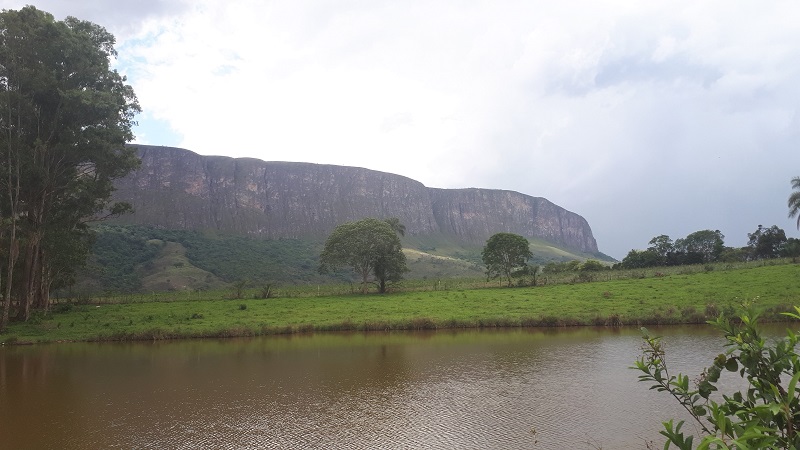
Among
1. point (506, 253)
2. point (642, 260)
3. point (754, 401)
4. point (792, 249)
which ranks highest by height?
point (792, 249)

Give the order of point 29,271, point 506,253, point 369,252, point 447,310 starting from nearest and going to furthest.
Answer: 1. point 29,271
2. point 447,310
3. point 369,252
4. point 506,253

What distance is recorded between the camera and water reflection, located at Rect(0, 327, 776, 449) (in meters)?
13.6

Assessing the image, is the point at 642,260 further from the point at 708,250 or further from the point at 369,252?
the point at 369,252

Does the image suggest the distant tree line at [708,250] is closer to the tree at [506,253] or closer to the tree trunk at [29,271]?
the tree at [506,253]

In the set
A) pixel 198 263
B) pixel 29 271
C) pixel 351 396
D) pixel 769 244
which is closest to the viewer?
pixel 351 396

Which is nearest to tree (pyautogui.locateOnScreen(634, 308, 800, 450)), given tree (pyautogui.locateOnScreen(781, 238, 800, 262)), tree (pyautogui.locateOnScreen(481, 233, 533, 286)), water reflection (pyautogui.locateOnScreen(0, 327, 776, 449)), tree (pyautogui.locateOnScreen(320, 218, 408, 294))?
water reflection (pyautogui.locateOnScreen(0, 327, 776, 449))

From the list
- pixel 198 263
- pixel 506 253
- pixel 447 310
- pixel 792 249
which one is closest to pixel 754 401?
pixel 447 310

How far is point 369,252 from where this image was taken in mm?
63188

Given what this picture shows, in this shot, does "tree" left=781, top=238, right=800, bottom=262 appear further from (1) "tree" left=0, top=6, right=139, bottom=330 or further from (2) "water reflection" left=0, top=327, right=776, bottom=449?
(1) "tree" left=0, top=6, right=139, bottom=330

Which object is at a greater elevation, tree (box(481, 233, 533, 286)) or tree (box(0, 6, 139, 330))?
A: tree (box(0, 6, 139, 330))

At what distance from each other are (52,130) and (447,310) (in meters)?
35.2

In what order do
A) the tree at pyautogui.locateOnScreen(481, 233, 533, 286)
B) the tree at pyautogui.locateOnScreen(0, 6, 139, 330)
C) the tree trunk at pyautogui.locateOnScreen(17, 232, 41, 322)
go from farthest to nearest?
the tree at pyautogui.locateOnScreen(481, 233, 533, 286) → the tree trunk at pyautogui.locateOnScreen(17, 232, 41, 322) → the tree at pyautogui.locateOnScreen(0, 6, 139, 330)

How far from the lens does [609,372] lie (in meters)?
19.8

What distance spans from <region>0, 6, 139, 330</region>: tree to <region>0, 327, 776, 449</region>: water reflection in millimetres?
12947
